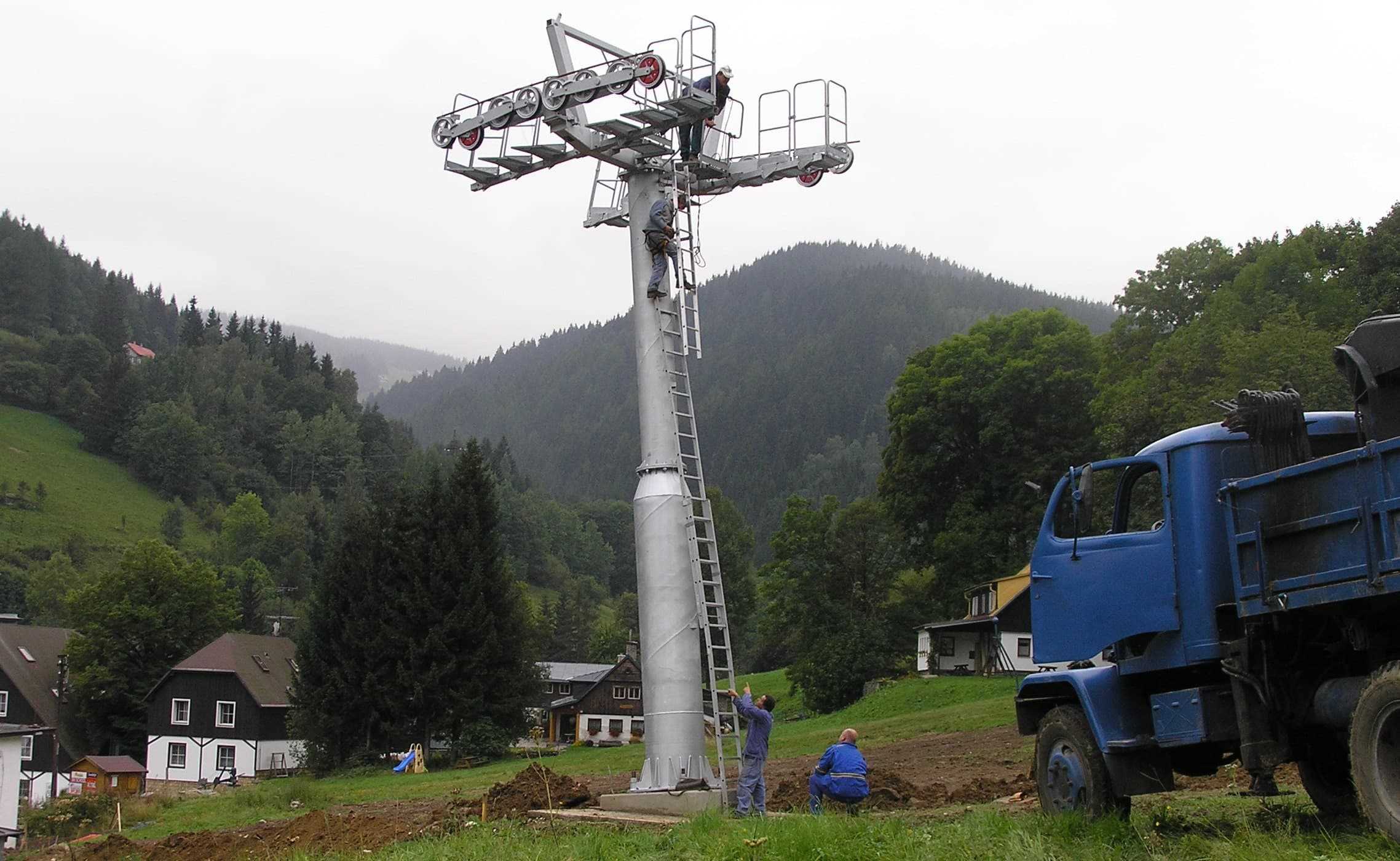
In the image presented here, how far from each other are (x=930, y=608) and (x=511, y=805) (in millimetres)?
49380

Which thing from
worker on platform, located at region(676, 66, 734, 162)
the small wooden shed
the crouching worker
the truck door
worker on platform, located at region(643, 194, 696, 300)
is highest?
worker on platform, located at region(676, 66, 734, 162)

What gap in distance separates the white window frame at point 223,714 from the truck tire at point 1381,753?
6544 centimetres

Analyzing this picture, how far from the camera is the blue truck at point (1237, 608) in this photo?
952 cm

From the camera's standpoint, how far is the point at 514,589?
51.2 meters

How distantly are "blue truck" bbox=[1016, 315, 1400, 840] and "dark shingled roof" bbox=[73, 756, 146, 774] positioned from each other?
192 ft

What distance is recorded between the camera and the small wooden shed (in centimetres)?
5898

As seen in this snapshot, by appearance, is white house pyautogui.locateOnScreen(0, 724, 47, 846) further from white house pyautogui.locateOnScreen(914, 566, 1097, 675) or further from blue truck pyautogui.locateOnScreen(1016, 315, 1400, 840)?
white house pyautogui.locateOnScreen(914, 566, 1097, 675)

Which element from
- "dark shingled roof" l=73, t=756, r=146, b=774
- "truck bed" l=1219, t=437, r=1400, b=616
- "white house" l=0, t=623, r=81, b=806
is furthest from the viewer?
"white house" l=0, t=623, r=81, b=806

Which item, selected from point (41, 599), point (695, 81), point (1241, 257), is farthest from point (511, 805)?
point (41, 599)

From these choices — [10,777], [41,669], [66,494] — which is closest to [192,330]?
[66,494]

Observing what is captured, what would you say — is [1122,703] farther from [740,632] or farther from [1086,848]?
[740,632]

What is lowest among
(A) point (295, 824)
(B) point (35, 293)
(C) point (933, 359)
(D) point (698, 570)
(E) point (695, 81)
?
(A) point (295, 824)

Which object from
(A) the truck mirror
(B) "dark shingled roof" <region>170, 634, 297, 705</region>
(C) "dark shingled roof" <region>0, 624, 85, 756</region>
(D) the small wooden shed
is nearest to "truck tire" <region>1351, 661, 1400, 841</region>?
(A) the truck mirror

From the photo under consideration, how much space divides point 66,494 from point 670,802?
136480 millimetres
